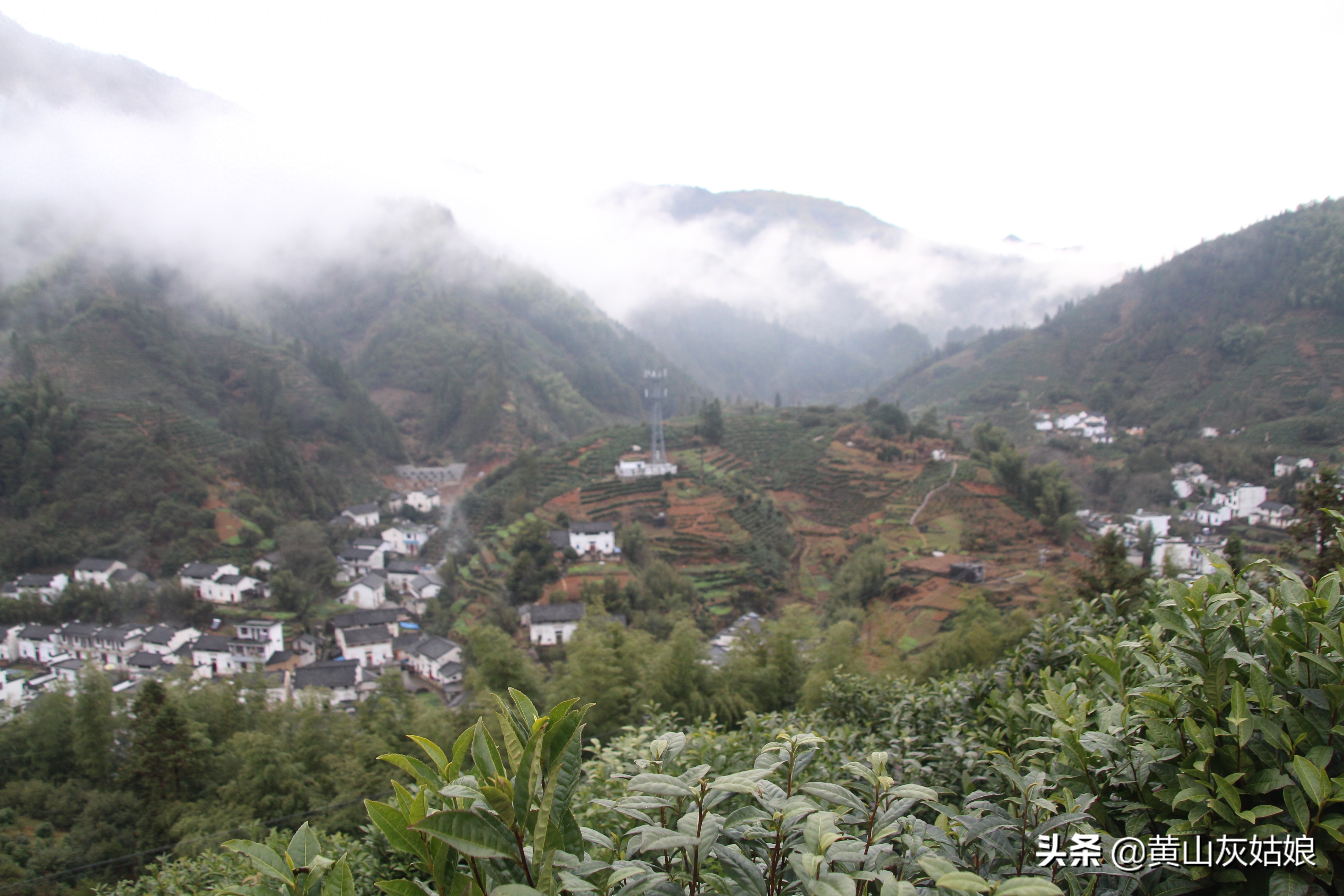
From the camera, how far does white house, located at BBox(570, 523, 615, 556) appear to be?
79.2 feet

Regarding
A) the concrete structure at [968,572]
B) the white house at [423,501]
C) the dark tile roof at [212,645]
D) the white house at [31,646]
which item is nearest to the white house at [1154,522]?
the concrete structure at [968,572]

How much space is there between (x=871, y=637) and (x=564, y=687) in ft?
26.1

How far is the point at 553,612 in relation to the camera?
18797mm

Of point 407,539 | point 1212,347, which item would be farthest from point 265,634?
point 1212,347

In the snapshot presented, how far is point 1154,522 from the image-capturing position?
1809cm

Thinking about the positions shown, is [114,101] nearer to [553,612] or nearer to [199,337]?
[199,337]

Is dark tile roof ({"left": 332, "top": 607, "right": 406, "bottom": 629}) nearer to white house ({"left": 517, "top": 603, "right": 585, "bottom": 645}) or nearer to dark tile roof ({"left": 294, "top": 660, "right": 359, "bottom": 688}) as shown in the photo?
dark tile roof ({"left": 294, "top": 660, "right": 359, "bottom": 688})

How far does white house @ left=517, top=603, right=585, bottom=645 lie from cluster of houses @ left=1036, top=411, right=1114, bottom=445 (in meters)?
28.3

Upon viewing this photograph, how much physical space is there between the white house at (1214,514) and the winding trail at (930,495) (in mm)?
A: 8501

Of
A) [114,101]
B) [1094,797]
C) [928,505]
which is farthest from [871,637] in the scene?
[114,101]

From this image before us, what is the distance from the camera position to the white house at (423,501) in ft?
122

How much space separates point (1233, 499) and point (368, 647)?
83.7 ft

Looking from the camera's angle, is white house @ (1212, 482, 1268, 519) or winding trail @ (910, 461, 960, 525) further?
winding trail @ (910, 461, 960, 525)

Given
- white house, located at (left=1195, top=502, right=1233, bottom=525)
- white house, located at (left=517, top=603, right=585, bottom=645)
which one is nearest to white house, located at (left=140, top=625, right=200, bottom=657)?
white house, located at (left=517, top=603, right=585, bottom=645)
